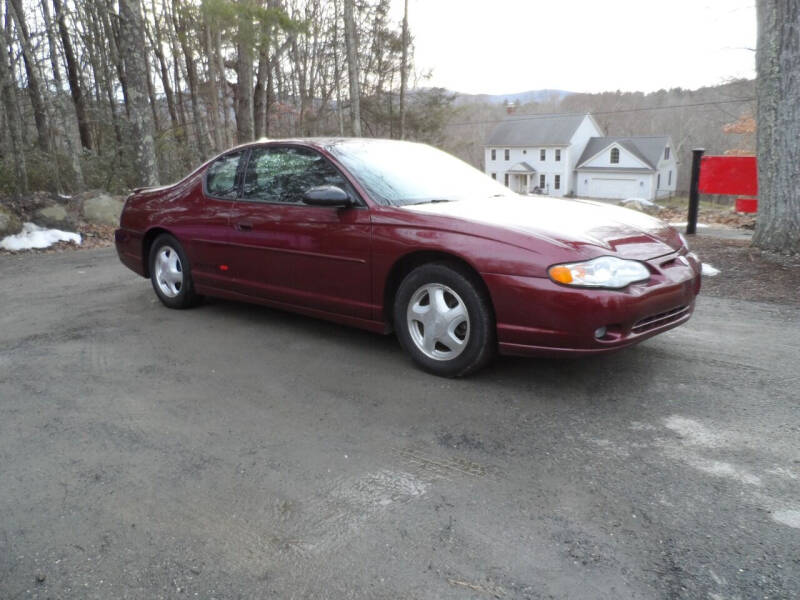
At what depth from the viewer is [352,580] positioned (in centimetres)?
196

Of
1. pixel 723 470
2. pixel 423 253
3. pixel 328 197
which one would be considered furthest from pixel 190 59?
pixel 723 470

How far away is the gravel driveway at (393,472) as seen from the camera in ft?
6.53

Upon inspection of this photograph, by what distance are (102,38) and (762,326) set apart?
72.4 feet

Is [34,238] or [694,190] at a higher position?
[694,190]

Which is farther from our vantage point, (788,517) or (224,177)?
(224,177)

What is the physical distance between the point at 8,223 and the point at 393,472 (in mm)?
9975

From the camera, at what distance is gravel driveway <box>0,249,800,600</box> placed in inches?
78.4

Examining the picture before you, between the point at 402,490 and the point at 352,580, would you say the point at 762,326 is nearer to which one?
the point at 402,490

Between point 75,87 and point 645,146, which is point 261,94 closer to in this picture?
point 75,87

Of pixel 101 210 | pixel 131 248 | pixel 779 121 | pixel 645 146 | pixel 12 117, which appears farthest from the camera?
pixel 645 146

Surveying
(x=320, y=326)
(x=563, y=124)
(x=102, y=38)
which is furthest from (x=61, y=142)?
(x=563, y=124)

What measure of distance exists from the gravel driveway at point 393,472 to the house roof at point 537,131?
53916 millimetres

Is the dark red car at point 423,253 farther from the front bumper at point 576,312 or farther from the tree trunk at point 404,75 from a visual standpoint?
the tree trunk at point 404,75

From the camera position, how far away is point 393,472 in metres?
2.64
